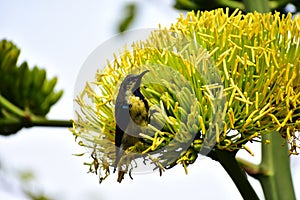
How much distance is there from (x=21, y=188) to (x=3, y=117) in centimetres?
66

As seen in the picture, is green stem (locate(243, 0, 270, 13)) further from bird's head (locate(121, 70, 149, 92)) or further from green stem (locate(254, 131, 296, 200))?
bird's head (locate(121, 70, 149, 92))

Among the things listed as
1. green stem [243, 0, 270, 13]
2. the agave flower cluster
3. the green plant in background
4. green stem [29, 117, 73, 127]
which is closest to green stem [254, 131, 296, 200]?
the agave flower cluster

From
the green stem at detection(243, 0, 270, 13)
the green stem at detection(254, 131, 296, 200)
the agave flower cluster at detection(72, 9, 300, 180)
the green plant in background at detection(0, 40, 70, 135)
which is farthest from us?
the green plant in background at detection(0, 40, 70, 135)

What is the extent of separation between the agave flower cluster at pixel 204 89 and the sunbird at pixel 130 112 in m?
0.02

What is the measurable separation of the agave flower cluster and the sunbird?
2 cm

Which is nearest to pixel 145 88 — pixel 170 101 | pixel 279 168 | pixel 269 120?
pixel 170 101

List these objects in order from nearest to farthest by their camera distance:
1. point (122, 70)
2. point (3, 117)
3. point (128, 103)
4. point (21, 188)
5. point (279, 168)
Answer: point (128, 103) → point (122, 70) → point (279, 168) → point (3, 117) → point (21, 188)

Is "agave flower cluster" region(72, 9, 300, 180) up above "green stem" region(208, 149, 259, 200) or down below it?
above

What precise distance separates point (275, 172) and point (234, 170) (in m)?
0.45

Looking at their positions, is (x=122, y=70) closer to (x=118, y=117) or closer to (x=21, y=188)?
(x=118, y=117)

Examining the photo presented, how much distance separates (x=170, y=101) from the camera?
164 centimetres

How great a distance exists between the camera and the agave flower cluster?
5.18ft

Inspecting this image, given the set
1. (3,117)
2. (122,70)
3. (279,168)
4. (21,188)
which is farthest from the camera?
(21,188)

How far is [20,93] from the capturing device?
112 inches
